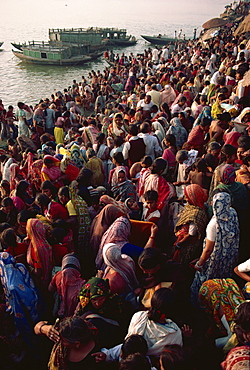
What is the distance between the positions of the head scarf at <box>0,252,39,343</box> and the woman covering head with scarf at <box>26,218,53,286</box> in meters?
0.30

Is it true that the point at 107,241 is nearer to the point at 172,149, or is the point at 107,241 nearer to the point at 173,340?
the point at 173,340

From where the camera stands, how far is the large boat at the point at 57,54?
28406 mm

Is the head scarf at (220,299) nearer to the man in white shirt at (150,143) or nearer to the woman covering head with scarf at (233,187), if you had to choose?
the woman covering head with scarf at (233,187)

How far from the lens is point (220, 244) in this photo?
283 centimetres

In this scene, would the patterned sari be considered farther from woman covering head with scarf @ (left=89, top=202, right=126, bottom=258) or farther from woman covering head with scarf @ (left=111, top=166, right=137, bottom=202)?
woman covering head with scarf @ (left=111, top=166, right=137, bottom=202)

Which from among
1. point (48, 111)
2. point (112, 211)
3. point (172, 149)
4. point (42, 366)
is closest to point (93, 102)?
point (48, 111)

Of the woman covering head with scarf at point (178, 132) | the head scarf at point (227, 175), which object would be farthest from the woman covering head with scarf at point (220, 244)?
the woman covering head with scarf at point (178, 132)

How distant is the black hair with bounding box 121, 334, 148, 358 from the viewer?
210 cm

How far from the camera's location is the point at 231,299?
2.51 m

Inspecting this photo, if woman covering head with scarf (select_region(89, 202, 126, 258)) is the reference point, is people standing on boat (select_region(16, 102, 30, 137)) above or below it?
above

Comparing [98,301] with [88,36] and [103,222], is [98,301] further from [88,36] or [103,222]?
[88,36]

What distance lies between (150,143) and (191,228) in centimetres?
257

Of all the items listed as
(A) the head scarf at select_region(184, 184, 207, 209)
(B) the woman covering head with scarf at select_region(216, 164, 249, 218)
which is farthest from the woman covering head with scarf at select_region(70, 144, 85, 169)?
(B) the woman covering head with scarf at select_region(216, 164, 249, 218)

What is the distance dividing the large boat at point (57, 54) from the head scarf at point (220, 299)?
29201 mm
